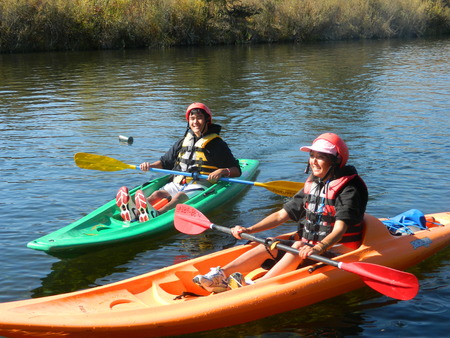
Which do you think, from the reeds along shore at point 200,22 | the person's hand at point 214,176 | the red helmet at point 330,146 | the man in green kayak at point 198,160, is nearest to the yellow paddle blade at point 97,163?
the man in green kayak at point 198,160

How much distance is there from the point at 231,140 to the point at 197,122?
4001mm

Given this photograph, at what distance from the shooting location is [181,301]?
504 centimetres

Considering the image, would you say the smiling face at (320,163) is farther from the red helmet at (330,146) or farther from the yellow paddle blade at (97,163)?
the yellow paddle blade at (97,163)

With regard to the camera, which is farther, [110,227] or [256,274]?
[110,227]

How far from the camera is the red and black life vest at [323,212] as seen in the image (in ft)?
17.5

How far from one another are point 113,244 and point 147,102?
9.53 m

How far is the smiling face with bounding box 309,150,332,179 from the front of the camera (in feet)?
17.4

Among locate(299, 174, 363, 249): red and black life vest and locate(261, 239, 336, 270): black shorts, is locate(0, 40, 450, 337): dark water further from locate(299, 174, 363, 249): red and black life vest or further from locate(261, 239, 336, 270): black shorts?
locate(299, 174, 363, 249): red and black life vest

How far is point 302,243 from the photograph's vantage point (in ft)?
17.8

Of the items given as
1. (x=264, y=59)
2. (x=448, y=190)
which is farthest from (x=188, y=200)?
(x=264, y=59)

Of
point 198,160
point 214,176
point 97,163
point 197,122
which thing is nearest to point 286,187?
point 214,176

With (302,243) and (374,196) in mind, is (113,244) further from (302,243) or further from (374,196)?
(374,196)

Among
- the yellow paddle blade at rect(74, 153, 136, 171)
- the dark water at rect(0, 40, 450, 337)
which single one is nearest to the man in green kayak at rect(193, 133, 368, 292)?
the dark water at rect(0, 40, 450, 337)

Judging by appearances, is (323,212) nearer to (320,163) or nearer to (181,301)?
(320,163)
